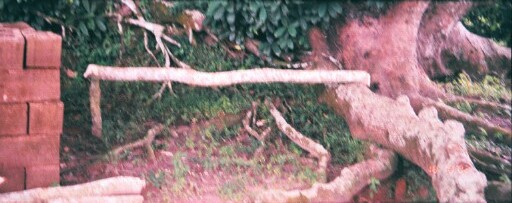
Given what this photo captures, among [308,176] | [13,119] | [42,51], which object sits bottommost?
[308,176]

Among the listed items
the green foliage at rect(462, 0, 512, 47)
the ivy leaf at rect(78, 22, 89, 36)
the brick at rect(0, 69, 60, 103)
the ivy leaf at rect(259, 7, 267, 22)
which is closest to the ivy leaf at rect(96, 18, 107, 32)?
the ivy leaf at rect(78, 22, 89, 36)

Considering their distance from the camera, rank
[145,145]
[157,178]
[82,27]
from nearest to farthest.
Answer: [157,178] → [145,145] → [82,27]

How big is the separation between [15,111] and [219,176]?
1.37 meters

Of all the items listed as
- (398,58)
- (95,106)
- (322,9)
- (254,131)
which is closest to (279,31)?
(322,9)

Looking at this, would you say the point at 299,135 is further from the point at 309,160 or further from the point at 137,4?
the point at 137,4

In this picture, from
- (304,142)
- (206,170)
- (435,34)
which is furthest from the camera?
(435,34)

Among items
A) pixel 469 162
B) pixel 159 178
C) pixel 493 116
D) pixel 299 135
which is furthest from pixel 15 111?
pixel 493 116

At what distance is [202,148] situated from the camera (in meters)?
4.50

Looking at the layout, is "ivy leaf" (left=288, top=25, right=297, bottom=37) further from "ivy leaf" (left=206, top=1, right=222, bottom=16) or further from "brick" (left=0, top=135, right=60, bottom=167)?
"brick" (left=0, top=135, right=60, bottom=167)

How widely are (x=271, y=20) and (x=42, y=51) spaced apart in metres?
1.83

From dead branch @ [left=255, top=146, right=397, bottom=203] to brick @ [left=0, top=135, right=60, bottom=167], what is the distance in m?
1.22

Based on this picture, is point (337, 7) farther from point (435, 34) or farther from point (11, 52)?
point (11, 52)

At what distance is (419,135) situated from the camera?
4.04 meters

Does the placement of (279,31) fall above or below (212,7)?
below
